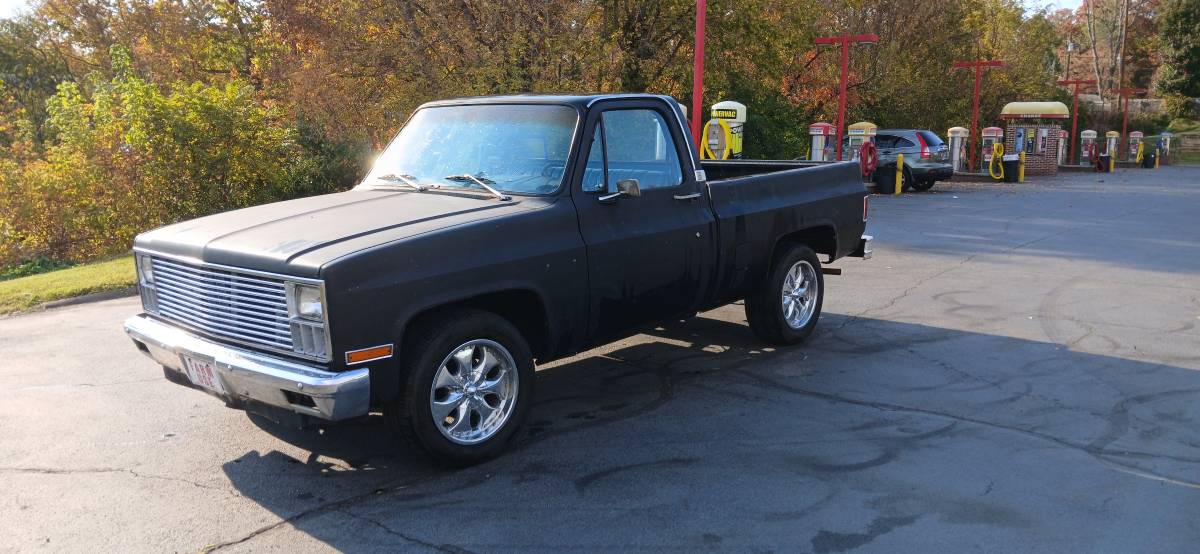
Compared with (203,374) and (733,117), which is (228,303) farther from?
(733,117)

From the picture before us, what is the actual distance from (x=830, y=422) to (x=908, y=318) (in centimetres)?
307

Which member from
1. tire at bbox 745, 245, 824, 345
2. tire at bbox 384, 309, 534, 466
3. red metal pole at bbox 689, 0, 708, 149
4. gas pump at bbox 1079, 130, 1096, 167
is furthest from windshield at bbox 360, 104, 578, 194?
gas pump at bbox 1079, 130, 1096, 167

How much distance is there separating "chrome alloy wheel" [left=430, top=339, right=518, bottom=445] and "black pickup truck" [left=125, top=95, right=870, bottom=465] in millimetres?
10

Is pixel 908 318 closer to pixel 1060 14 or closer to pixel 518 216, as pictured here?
pixel 518 216

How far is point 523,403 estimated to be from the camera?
187 inches

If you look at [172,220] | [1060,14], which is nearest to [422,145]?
[172,220]

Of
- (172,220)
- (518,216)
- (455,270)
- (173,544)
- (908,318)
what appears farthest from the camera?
(172,220)

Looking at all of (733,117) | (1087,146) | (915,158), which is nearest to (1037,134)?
(1087,146)

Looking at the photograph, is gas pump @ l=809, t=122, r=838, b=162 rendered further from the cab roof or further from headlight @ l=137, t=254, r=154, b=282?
headlight @ l=137, t=254, r=154, b=282

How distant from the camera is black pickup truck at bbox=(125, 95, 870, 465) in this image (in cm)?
406

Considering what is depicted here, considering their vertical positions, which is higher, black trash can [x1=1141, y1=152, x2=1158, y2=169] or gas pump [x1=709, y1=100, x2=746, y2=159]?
gas pump [x1=709, y1=100, x2=746, y2=159]

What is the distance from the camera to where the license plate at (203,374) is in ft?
14.0

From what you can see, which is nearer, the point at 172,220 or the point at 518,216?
the point at 518,216

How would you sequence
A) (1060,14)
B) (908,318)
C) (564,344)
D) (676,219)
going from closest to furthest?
1. (564,344)
2. (676,219)
3. (908,318)
4. (1060,14)
